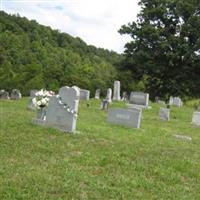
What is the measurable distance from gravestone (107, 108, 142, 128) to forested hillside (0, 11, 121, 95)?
23526mm

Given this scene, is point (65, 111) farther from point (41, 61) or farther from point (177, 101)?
point (41, 61)

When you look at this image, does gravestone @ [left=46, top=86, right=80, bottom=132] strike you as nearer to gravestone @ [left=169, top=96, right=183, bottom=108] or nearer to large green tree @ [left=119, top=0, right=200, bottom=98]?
large green tree @ [left=119, top=0, right=200, bottom=98]

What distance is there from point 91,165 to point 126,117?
8.08m

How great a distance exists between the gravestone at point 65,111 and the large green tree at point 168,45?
20886mm

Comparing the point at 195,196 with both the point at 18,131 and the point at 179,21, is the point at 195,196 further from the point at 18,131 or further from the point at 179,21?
the point at 179,21

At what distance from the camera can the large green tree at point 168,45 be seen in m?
34.0

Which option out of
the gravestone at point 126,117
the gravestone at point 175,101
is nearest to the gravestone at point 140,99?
the gravestone at point 175,101

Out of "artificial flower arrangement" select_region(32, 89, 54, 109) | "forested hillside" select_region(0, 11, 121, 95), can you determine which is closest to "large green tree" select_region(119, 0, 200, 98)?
"forested hillside" select_region(0, 11, 121, 95)

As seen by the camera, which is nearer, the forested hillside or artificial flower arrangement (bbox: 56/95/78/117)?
artificial flower arrangement (bbox: 56/95/78/117)

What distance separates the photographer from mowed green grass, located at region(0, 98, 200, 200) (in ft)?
23.4

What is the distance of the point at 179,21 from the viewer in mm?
35688

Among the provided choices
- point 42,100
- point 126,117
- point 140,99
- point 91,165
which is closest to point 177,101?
point 140,99

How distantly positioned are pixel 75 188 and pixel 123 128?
30.1 feet

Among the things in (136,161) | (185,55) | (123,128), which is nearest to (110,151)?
(136,161)
